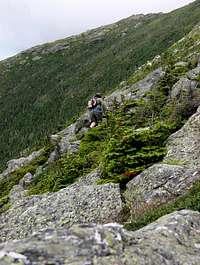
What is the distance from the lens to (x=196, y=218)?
10023 mm

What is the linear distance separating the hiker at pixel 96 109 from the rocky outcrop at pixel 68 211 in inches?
518

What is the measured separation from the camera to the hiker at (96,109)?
3341 centimetres

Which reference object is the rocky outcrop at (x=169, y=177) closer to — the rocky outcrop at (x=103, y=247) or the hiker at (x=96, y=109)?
the rocky outcrop at (x=103, y=247)

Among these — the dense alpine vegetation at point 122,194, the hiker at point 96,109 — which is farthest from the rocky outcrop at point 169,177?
the hiker at point 96,109

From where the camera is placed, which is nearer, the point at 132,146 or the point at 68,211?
the point at 68,211

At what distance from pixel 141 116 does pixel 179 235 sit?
1995 centimetres

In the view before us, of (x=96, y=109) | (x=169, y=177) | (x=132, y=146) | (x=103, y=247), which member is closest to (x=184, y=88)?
(x=96, y=109)

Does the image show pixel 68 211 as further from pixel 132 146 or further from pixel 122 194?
pixel 132 146

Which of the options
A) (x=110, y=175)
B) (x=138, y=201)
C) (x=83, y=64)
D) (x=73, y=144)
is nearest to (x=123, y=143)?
(x=110, y=175)

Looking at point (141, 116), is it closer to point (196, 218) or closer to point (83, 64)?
point (196, 218)

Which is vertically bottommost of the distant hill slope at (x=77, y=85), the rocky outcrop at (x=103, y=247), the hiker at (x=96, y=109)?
the distant hill slope at (x=77, y=85)

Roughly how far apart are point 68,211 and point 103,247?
35.6 ft

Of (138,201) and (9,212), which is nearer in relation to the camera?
(138,201)

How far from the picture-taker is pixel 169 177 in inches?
699
